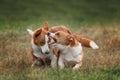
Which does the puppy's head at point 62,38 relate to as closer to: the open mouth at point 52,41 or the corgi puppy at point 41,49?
the open mouth at point 52,41

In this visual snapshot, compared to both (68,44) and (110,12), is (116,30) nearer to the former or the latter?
(68,44)

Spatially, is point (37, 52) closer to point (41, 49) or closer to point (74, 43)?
point (41, 49)

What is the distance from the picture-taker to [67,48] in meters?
9.99

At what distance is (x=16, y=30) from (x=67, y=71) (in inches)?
211

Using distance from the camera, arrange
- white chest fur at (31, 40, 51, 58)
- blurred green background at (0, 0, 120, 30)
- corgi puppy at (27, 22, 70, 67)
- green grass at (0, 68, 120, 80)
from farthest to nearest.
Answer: blurred green background at (0, 0, 120, 30) < white chest fur at (31, 40, 51, 58) < corgi puppy at (27, 22, 70, 67) < green grass at (0, 68, 120, 80)

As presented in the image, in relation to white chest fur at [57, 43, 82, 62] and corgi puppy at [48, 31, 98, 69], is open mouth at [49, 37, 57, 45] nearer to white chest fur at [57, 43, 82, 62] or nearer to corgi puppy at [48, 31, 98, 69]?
corgi puppy at [48, 31, 98, 69]

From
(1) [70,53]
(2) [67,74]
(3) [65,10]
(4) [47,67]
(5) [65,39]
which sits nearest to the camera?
(2) [67,74]

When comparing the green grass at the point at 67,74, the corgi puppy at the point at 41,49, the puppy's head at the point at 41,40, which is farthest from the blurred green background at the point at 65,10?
the green grass at the point at 67,74

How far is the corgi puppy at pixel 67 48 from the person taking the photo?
32.7 feet

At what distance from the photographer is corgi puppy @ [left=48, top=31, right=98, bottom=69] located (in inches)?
392

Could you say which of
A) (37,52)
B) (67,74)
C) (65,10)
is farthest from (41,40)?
(65,10)

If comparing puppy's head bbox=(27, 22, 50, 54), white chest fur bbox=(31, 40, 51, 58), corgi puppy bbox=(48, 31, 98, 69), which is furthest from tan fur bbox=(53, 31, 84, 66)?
white chest fur bbox=(31, 40, 51, 58)

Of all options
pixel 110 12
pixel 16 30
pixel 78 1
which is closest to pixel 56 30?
pixel 16 30

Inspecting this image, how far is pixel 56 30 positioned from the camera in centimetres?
1058
